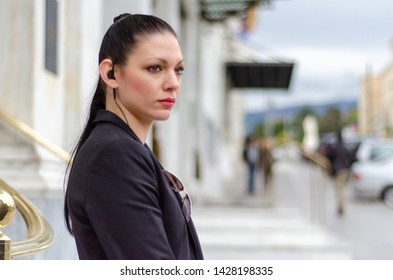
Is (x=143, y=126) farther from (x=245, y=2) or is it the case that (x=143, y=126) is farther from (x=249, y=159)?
(x=249, y=159)

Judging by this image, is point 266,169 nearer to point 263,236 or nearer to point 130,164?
point 263,236

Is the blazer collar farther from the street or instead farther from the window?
the street

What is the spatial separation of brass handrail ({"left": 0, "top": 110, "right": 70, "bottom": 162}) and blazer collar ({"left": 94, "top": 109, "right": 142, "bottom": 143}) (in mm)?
3319

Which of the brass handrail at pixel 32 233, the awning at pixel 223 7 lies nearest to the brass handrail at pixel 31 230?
the brass handrail at pixel 32 233

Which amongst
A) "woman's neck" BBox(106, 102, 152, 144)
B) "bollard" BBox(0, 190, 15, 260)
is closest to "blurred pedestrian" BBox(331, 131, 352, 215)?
"bollard" BBox(0, 190, 15, 260)

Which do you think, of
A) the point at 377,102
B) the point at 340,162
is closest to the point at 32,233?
the point at 340,162

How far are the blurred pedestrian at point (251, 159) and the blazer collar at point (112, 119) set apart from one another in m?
16.8

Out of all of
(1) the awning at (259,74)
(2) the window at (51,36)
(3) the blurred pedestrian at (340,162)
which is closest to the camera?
(2) the window at (51,36)

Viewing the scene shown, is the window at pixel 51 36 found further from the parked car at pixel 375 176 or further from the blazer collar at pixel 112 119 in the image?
the parked car at pixel 375 176

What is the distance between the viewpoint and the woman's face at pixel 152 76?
5.15 ft

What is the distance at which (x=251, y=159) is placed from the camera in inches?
766

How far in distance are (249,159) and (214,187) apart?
1.88m

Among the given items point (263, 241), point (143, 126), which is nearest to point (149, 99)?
point (143, 126)

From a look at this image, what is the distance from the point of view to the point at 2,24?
17.3ft
